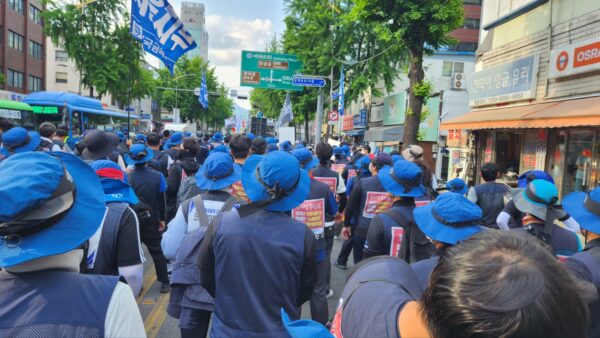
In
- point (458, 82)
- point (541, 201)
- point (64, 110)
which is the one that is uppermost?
point (458, 82)

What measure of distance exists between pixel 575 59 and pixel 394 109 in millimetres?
16918

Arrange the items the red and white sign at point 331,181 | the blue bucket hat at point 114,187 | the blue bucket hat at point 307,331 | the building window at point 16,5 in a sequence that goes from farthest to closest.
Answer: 1. the building window at point 16,5
2. the red and white sign at point 331,181
3. the blue bucket hat at point 114,187
4. the blue bucket hat at point 307,331

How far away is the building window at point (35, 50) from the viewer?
1575 inches

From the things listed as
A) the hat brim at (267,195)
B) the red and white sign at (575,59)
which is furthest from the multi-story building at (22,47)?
the hat brim at (267,195)

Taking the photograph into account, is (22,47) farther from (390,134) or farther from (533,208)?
(533,208)

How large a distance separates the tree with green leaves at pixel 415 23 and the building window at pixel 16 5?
35.9 m

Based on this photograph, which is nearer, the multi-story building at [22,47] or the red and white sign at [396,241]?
the red and white sign at [396,241]

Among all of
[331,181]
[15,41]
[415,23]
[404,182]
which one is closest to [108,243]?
[404,182]

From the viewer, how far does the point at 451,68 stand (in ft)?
106

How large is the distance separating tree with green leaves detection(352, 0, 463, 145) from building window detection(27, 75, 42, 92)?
38779mm

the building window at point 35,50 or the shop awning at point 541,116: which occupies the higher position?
the building window at point 35,50

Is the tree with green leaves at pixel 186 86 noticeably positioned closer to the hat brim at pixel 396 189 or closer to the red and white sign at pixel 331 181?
the red and white sign at pixel 331 181

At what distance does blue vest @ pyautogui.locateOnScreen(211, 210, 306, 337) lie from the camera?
247 cm

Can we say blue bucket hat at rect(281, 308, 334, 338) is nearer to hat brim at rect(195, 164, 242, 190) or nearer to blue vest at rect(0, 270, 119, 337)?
blue vest at rect(0, 270, 119, 337)
